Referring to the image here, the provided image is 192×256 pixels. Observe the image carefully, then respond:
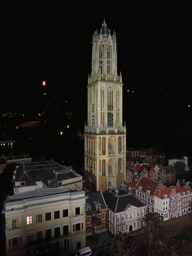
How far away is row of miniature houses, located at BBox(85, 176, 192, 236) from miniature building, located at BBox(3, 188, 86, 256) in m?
4.20

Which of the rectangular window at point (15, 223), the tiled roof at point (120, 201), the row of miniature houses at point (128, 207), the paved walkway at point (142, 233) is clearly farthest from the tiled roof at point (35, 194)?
the tiled roof at point (120, 201)

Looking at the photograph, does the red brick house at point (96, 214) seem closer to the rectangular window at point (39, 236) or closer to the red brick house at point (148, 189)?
the rectangular window at point (39, 236)

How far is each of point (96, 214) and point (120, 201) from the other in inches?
194

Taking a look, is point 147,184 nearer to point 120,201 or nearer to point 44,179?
point 120,201

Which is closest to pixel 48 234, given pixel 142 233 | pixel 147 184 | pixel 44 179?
pixel 44 179

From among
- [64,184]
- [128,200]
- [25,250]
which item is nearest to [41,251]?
[25,250]

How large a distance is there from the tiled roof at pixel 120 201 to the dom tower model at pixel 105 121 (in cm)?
825

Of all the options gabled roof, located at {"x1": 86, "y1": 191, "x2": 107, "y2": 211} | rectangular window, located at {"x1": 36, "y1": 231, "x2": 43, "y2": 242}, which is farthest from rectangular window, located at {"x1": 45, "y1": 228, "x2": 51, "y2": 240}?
gabled roof, located at {"x1": 86, "y1": 191, "x2": 107, "y2": 211}

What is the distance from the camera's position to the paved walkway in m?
26.1

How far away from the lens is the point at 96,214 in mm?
28734

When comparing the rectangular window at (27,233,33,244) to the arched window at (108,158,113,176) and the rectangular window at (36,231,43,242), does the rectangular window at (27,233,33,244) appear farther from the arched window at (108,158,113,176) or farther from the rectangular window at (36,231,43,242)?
the arched window at (108,158,113,176)

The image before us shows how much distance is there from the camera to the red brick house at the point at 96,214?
2822 cm

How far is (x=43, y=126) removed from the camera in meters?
34.2

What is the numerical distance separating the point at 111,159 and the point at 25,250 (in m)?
26.5
